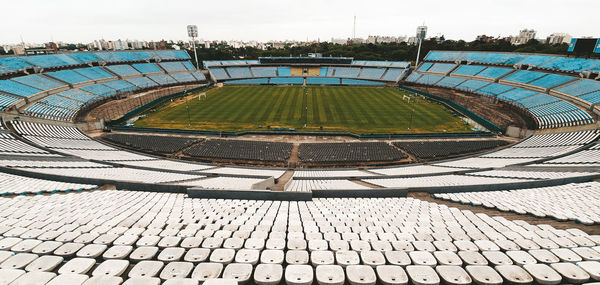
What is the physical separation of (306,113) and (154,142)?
1055 inches

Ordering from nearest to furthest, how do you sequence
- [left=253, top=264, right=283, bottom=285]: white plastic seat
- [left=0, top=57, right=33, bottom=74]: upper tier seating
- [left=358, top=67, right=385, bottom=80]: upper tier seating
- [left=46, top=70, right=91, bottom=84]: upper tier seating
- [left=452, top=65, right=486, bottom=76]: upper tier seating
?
[left=253, top=264, right=283, bottom=285]: white plastic seat < [left=0, top=57, right=33, bottom=74]: upper tier seating < [left=46, top=70, right=91, bottom=84]: upper tier seating < [left=452, top=65, right=486, bottom=76]: upper tier seating < [left=358, top=67, right=385, bottom=80]: upper tier seating

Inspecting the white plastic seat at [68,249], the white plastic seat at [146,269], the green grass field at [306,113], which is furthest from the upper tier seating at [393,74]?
the white plastic seat at [68,249]

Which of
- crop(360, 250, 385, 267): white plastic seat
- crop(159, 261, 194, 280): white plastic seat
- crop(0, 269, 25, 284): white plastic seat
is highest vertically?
crop(0, 269, 25, 284): white plastic seat

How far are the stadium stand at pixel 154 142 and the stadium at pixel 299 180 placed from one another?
266 mm

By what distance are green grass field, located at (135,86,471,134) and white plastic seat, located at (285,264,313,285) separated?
3576cm

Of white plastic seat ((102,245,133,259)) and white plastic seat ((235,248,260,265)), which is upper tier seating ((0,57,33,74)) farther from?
white plastic seat ((235,248,260,265))

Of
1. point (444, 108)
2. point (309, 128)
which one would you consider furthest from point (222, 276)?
point (444, 108)

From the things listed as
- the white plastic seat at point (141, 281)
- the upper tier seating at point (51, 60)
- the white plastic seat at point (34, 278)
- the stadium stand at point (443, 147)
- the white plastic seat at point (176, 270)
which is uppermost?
the upper tier seating at point (51, 60)

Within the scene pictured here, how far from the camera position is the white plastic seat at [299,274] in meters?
5.12

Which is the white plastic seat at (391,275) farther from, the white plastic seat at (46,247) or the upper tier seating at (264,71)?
the upper tier seating at (264,71)

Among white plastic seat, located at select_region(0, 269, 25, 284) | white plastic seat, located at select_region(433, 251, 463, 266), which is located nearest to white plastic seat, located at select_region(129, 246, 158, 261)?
white plastic seat, located at select_region(0, 269, 25, 284)

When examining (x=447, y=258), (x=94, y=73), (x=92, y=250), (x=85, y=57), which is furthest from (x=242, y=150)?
(x=85, y=57)

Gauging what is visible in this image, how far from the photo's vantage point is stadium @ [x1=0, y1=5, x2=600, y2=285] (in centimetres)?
588

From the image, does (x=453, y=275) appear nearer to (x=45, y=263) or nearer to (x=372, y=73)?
(x=45, y=263)
